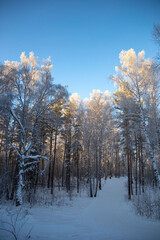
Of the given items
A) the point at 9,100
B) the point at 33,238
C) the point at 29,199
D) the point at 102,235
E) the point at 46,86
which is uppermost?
the point at 46,86

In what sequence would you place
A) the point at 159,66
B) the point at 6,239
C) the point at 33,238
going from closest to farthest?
the point at 6,239, the point at 33,238, the point at 159,66

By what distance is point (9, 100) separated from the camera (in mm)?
7492

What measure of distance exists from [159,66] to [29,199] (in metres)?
12.6

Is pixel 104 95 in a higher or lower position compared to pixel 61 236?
higher

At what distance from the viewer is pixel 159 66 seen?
6027 millimetres

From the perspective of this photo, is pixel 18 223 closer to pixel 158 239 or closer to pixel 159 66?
pixel 158 239

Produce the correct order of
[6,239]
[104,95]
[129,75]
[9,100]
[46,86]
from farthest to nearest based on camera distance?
1. [104,95]
2. [129,75]
3. [46,86]
4. [9,100]
5. [6,239]

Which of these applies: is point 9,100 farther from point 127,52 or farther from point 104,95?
point 104,95

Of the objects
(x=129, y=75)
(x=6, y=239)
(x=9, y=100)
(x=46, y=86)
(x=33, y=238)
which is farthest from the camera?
(x=129, y=75)

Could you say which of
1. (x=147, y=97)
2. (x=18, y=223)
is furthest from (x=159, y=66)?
(x=18, y=223)

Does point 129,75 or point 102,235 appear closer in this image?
point 102,235

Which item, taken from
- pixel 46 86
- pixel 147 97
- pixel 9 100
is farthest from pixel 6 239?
pixel 147 97

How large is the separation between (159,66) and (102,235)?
25.6 ft

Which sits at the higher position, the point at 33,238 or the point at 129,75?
the point at 129,75
